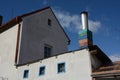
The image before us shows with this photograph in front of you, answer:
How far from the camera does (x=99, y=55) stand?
1260 centimetres

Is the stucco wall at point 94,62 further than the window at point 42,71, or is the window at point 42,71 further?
the window at point 42,71

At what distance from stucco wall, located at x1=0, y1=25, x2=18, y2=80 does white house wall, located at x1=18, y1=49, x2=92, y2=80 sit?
10.4ft

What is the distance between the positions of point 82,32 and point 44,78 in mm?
4194

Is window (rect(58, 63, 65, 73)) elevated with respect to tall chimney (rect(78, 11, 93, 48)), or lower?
lower

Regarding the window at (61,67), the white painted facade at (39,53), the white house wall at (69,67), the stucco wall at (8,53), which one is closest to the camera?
the white house wall at (69,67)

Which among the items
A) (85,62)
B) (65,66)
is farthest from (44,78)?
(85,62)

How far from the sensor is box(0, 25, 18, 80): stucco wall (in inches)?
677

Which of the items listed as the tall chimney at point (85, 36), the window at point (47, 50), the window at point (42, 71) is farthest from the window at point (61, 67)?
the window at point (47, 50)

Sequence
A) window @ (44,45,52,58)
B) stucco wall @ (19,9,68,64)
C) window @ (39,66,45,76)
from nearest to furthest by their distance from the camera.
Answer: window @ (39,66,45,76)
stucco wall @ (19,9,68,64)
window @ (44,45,52,58)

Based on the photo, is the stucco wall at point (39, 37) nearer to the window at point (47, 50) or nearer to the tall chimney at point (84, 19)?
the window at point (47, 50)

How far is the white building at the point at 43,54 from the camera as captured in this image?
38.9 feet

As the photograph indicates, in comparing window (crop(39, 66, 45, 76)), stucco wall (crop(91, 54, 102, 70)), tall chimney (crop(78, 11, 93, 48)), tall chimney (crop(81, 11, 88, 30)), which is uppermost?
tall chimney (crop(81, 11, 88, 30))

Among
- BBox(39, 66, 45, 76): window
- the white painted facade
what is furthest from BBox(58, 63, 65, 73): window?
BBox(39, 66, 45, 76): window

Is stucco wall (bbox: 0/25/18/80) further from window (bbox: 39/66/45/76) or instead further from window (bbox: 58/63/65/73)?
window (bbox: 58/63/65/73)
